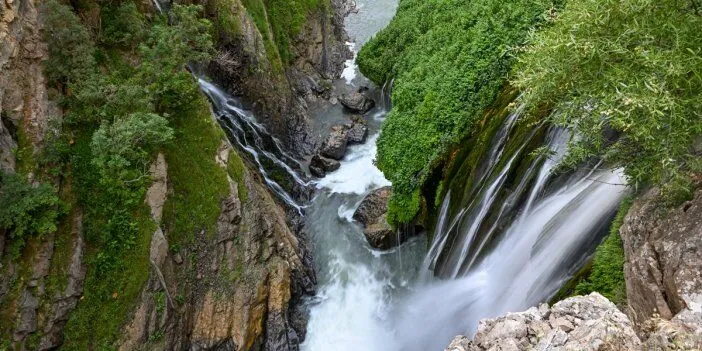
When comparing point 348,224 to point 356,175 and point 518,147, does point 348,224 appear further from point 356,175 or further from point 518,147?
point 518,147

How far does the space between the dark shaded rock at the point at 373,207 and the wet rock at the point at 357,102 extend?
7.00 m

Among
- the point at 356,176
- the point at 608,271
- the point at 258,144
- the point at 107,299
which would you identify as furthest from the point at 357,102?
the point at 608,271

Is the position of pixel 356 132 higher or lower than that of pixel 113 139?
lower

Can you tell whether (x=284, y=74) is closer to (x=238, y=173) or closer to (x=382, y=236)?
(x=238, y=173)

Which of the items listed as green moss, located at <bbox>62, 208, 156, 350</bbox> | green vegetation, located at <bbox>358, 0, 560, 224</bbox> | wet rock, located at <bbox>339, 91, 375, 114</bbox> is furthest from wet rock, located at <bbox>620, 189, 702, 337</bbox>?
wet rock, located at <bbox>339, 91, 375, 114</bbox>

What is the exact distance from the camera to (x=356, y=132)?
2139cm

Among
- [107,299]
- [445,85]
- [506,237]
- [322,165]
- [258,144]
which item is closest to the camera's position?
[107,299]

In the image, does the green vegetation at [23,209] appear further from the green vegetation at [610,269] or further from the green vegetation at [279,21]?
the green vegetation at [279,21]

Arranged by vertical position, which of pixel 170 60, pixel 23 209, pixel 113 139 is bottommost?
pixel 23 209

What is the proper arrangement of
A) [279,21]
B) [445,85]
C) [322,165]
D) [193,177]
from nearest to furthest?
[193,177], [445,85], [322,165], [279,21]

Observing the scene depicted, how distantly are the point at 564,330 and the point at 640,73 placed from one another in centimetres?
337

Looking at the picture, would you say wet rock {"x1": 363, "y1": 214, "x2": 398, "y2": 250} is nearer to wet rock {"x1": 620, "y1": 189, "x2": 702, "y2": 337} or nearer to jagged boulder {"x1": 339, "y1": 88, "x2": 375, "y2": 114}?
jagged boulder {"x1": 339, "y1": 88, "x2": 375, "y2": 114}

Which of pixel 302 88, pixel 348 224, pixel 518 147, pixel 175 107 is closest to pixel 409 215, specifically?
pixel 348 224

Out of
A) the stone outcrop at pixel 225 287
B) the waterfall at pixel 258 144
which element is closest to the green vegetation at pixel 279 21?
the waterfall at pixel 258 144
